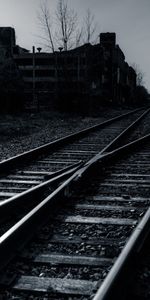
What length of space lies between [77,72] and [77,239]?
130 feet

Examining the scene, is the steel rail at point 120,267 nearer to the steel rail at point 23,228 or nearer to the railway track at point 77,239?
the railway track at point 77,239

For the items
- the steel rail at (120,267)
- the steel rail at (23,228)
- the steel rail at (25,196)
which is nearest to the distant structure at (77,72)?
the steel rail at (25,196)

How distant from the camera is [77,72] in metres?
42.5

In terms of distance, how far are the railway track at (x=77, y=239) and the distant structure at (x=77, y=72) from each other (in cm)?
2306

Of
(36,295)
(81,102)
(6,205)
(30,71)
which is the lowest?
(36,295)

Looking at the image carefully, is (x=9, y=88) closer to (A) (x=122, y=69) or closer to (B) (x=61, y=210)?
(B) (x=61, y=210)

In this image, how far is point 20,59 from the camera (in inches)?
2557

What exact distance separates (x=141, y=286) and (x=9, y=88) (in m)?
25.0

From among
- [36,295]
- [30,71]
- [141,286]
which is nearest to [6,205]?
[36,295]

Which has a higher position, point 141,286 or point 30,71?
point 30,71

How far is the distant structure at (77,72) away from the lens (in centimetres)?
3139

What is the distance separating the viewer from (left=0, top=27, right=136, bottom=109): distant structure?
31.4m

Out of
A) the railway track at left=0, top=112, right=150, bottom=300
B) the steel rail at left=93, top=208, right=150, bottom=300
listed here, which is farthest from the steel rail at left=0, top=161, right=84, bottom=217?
the steel rail at left=93, top=208, right=150, bottom=300

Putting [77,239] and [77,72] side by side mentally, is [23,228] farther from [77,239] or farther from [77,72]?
[77,72]
